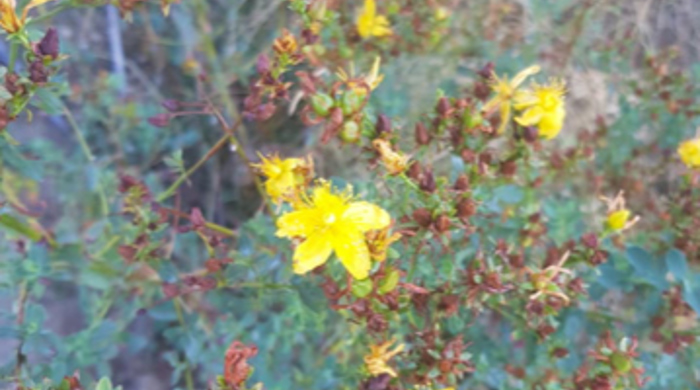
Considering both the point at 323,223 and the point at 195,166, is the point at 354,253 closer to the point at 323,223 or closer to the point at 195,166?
the point at 323,223

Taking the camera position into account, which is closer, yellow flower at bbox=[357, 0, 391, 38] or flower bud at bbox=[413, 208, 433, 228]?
flower bud at bbox=[413, 208, 433, 228]

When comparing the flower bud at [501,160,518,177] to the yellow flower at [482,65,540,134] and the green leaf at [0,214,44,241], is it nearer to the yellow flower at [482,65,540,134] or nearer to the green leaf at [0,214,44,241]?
the yellow flower at [482,65,540,134]

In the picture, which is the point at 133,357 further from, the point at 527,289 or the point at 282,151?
the point at 527,289

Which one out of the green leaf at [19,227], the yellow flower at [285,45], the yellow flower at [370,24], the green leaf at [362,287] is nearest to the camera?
the green leaf at [362,287]

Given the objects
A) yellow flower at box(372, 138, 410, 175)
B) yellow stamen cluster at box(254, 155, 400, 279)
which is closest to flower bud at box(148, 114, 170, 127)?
yellow stamen cluster at box(254, 155, 400, 279)

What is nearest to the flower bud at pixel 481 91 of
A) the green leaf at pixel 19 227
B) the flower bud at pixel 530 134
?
the flower bud at pixel 530 134

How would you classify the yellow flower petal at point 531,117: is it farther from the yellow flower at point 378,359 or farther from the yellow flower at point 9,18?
the yellow flower at point 9,18

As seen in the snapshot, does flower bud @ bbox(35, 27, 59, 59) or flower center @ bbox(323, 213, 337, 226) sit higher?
flower bud @ bbox(35, 27, 59, 59)

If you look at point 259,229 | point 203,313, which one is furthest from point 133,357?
point 259,229
